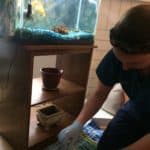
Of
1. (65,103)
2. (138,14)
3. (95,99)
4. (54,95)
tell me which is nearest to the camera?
(138,14)

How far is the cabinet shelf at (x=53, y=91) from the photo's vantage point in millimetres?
1150

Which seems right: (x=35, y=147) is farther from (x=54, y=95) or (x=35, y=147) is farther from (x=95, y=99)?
(x=95, y=99)

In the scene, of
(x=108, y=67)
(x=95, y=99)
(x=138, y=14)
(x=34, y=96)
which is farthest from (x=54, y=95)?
(x=138, y=14)

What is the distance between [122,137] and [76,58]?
1.82 feet

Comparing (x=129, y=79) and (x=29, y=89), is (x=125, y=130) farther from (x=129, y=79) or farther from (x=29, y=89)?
(x=29, y=89)

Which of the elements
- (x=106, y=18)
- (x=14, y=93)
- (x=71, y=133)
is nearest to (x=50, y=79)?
(x=14, y=93)

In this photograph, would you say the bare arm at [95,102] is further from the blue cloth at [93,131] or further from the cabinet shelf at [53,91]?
the blue cloth at [93,131]

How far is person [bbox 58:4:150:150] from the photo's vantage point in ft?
2.43

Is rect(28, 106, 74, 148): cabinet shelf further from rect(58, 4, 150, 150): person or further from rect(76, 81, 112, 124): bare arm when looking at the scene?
rect(76, 81, 112, 124): bare arm

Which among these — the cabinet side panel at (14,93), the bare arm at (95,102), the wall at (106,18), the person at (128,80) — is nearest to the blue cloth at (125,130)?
the person at (128,80)

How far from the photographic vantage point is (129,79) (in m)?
1.01

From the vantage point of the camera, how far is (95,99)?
110 centimetres

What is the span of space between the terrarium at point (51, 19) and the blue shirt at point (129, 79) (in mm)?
251

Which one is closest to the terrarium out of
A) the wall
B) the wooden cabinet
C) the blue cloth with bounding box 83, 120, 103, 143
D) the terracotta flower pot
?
the wooden cabinet
